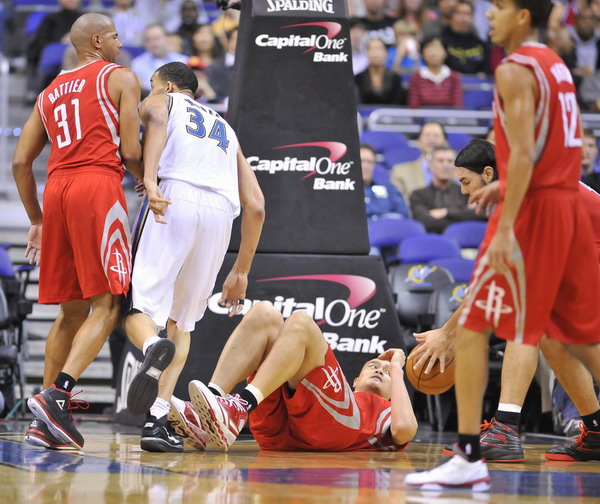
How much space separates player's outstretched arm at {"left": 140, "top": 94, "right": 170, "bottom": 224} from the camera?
17.8ft

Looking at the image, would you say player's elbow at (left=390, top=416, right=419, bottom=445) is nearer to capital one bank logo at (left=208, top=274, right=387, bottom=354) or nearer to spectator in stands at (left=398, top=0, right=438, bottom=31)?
capital one bank logo at (left=208, top=274, right=387, bottom=354)

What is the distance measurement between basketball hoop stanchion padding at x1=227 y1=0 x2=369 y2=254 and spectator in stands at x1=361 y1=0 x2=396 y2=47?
25.2 feet

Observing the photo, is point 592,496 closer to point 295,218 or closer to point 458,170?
point 458,170

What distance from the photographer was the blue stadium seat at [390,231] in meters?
9.66

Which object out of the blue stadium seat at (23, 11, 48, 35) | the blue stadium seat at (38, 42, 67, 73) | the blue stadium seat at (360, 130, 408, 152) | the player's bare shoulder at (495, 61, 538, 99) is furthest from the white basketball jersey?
the blue stadium seat at (23, 11, 48, 35)

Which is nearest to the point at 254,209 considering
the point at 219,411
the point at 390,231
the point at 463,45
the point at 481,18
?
the point at 219,411

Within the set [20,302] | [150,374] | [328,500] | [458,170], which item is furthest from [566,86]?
[20,302]

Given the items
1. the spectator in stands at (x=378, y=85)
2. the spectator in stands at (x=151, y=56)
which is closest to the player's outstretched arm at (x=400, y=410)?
the spectator in stands at (x=151, y=56)

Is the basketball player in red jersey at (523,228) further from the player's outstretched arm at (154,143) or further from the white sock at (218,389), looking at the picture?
the player's outstretched arm at (154,143)

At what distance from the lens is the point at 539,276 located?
4.19 meters

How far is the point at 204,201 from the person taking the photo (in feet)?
18.9

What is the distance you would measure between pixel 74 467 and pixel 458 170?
2.44 metres

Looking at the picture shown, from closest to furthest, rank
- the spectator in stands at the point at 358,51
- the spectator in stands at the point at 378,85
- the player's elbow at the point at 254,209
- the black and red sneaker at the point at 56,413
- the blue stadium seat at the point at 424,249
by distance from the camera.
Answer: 1. the black and red sneaker at the point at 56,413
2. the player's elbow at the point at 254,209
3. the blue stadium seat at the point at 424,249
4. the spectator in stands at the point at 378,85
5. the spectator in stands at the point at 358,51

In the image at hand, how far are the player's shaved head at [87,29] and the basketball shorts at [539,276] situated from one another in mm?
2613
